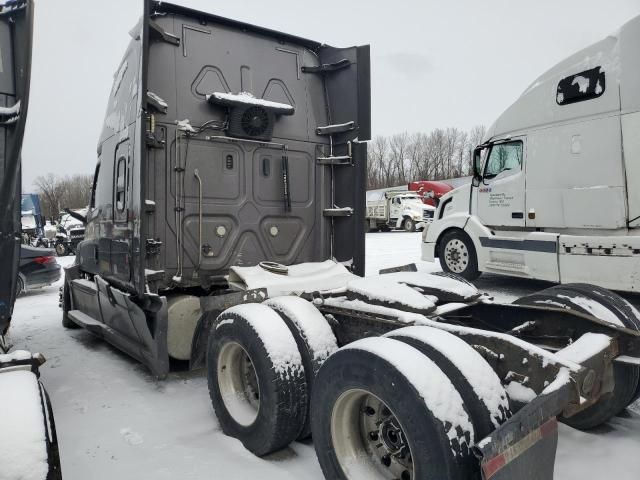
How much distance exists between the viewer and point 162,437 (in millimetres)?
3109

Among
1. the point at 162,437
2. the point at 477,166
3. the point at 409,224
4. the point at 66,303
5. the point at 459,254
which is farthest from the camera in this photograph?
the point at 409,224

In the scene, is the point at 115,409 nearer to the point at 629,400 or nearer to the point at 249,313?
the point at 249,313

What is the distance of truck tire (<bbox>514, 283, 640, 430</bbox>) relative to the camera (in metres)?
2.90

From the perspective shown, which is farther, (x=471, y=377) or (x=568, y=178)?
(x=568, y=178)

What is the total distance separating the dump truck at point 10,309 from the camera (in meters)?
1.65

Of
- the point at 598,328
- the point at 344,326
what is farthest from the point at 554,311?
the point at 344,326

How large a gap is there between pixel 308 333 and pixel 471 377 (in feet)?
3.70

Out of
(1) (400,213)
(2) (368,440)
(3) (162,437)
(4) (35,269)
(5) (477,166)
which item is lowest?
(3) (162,437)

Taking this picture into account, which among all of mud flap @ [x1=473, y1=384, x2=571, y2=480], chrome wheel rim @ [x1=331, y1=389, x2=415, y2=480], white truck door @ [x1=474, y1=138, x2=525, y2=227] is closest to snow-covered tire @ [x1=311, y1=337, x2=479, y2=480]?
chrome wheel rim @ [x1=331, y1=389, x2=415, y2=480]

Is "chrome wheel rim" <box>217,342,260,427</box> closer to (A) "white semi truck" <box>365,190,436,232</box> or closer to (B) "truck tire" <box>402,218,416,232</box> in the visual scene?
(A) "white semi truck" <box>365,190,436,232</box>

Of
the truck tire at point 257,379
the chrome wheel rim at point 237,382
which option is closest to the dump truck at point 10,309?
the truck tire at point 257,379

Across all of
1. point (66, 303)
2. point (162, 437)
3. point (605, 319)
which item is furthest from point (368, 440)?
point (66, 303)

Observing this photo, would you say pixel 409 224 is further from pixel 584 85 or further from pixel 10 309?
pixel 10 309

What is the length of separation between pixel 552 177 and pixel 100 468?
23.0 feet
